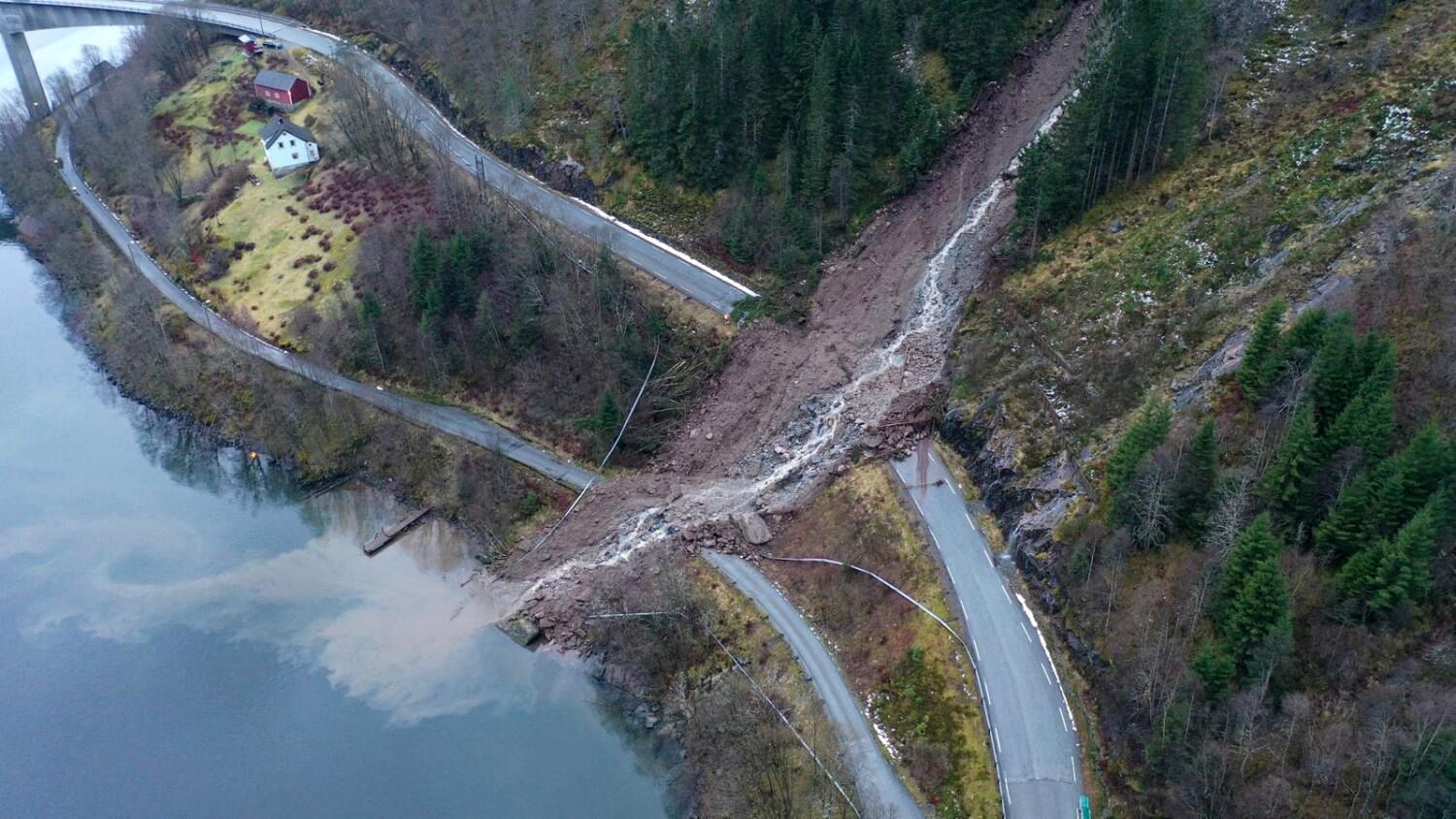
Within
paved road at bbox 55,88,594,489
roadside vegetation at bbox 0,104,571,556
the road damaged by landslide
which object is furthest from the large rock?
roadside vegetation at bbox 0,104,571,556

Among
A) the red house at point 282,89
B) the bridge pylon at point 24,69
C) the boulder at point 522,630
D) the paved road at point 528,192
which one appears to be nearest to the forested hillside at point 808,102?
the paved road at point 528,192

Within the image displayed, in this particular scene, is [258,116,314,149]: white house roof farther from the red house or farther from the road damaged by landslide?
the road damaged by landslide

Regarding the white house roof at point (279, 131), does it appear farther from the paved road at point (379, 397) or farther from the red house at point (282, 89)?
the paved road at point (379, 397)

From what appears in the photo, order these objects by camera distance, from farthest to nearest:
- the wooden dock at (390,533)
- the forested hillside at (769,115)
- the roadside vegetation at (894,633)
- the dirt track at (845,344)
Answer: the forested hillside at (769,115) < the wooden dock at (390,533) < the dirt track at (845,344) < the roadside vegetation at (894,633)

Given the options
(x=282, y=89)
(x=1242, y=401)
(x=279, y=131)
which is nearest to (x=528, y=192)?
(x=279, y=131)

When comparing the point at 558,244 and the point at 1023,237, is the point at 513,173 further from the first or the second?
the point at 1023,237

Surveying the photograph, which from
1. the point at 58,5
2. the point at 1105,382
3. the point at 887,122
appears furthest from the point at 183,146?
the point at 1105,382

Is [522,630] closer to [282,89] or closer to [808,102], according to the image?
[808,102]
